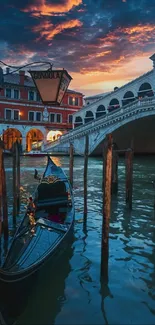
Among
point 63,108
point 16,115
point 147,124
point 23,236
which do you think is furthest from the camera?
point 63,108

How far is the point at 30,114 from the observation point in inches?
1289

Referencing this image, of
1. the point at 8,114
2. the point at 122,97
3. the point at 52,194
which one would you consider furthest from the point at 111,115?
the point at 52,194

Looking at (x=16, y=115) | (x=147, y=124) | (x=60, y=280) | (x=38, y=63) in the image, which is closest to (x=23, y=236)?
(x=60, y=280)

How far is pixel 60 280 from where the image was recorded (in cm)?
389

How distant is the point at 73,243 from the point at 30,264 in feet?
6.00

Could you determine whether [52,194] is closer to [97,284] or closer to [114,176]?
[97,284]

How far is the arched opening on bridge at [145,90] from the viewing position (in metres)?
25.4

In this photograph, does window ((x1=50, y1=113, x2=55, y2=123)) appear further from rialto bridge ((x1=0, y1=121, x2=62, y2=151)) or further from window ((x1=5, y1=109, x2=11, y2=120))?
window ((x1=5, y1=109, x2=11, y2=120))

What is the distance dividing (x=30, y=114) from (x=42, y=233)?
2954 centimetres

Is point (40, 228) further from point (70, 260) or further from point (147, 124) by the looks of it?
point (147, 124)

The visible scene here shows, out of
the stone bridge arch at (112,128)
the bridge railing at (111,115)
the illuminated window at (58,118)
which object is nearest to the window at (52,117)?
the illuminated window at (58,118)

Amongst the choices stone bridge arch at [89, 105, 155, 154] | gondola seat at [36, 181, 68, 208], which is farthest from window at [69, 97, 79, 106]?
gondola seat at [36, 181, 68, 208]

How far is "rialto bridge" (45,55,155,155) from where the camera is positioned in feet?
67.2

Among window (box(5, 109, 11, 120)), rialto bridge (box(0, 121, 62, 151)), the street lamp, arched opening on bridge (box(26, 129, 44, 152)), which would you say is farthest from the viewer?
arched opening on bridge (box(26, 129, 44, 152))
